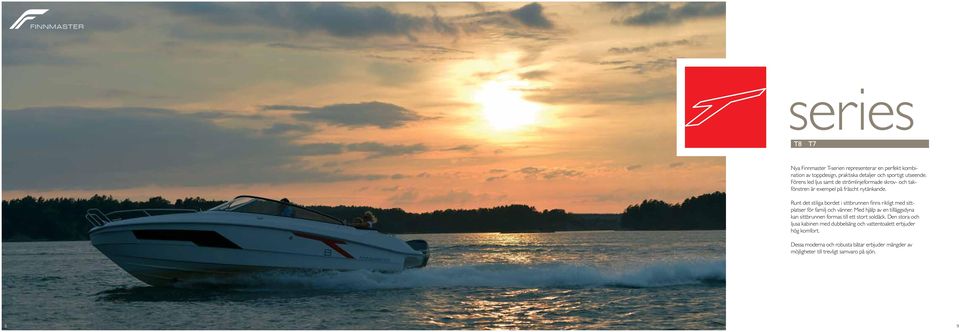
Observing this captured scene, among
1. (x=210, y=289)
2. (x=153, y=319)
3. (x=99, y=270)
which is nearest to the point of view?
(x=153, y=319)

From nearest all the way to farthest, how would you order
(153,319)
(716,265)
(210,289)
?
1. (153,319)
2. (210,289)
3. (716,265)

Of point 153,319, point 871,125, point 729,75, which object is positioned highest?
point 729,75

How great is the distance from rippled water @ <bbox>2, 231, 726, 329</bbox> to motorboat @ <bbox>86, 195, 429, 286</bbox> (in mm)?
442

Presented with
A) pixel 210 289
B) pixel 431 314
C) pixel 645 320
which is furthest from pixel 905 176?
pixel 210 289

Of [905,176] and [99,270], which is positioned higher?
[905,176]

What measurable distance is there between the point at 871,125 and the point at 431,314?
887 centimetres

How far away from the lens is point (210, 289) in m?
21.0

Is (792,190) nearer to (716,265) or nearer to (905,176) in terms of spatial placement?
(905,176)

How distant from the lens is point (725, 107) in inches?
582

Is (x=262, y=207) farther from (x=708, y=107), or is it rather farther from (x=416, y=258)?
(x=708, y=107)

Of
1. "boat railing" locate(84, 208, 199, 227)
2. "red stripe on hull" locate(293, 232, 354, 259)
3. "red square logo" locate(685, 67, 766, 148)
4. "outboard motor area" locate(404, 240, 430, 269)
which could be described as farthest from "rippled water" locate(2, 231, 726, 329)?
"red square logo" locate(685, 67, 766, 148)

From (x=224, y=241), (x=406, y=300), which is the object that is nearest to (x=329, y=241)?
(x=224, y=241)

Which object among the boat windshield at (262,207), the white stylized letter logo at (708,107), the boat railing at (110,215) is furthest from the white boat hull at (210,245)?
the white stylized letter logo at (708,107)

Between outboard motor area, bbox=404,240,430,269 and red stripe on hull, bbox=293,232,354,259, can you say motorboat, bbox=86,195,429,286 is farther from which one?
outboard motor area, bbox=404,240,430,269
